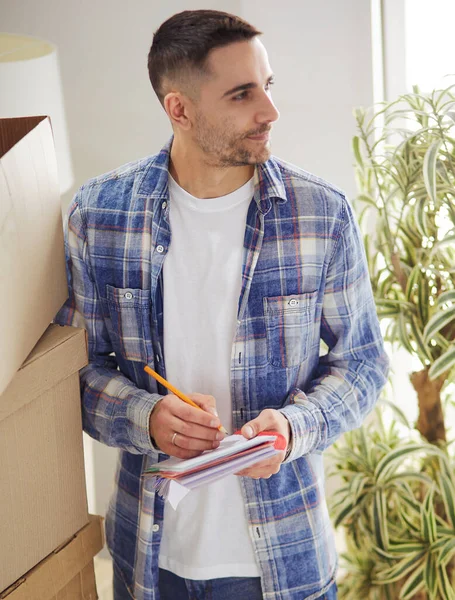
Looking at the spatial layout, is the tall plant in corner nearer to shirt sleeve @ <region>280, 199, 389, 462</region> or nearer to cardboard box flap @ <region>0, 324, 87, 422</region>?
shirt sleeve @ <region>280, 199, 389, 462</region>

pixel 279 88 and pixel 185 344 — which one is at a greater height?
pixel 279 88

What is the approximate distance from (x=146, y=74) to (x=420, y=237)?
0.86 m

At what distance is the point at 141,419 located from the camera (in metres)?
1.23

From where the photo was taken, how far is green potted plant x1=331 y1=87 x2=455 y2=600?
5.25ft

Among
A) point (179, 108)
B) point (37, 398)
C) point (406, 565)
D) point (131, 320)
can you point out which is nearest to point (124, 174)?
point (179, 108)

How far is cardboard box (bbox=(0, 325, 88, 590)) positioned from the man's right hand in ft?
0.44

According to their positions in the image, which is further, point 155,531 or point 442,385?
point 442,385

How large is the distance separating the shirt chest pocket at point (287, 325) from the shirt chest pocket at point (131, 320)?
0.20 m

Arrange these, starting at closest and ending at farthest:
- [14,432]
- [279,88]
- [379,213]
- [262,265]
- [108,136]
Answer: [14,432] → [262,265] → [379,213] → [279,88] → [108,136]

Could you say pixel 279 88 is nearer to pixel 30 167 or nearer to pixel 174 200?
pixel 174 200

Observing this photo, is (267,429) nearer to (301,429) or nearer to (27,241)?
(301,429)

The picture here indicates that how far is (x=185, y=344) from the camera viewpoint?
1.29m

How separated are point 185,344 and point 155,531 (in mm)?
317

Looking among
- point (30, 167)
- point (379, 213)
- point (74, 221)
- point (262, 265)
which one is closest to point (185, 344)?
point (262, 265)
